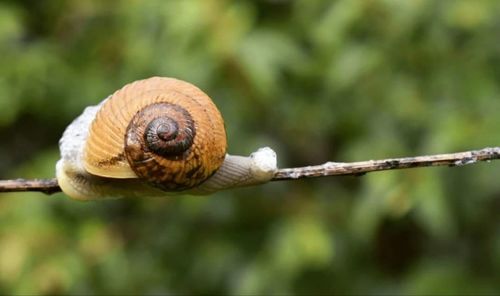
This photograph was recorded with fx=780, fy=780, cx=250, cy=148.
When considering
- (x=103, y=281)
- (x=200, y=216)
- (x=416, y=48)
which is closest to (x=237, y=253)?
(x=200, y=216)

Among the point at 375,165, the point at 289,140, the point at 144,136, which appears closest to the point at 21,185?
the point at 144,136

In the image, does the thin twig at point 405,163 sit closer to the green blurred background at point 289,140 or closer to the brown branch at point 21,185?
the brown branch at point 21,185

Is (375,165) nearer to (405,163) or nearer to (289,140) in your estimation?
(405,163)

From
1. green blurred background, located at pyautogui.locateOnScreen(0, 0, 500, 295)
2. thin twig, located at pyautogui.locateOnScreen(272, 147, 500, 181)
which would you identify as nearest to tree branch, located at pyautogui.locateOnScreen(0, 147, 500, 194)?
thin twig, located at pyautogui.locateOnScreen(272, 147, 500, 181)

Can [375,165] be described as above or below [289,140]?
below

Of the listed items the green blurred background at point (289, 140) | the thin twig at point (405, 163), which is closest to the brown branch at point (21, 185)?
the thin twig at point (405, 163)

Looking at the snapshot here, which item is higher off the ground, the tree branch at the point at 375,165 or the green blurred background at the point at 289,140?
the green blurred background at the point at 289,140

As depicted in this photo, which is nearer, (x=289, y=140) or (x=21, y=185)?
(x=21, y=185)

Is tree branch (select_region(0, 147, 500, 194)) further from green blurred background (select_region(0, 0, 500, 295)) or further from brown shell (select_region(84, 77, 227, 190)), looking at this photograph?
green blurred background (select_region(0, 0, 500, 295))
